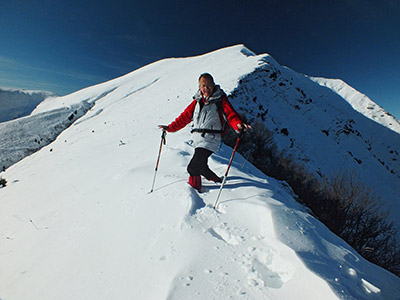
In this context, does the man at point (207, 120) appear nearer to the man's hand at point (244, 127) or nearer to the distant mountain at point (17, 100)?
the man's hand at point (244, 127)

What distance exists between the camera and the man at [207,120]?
3.12 metres

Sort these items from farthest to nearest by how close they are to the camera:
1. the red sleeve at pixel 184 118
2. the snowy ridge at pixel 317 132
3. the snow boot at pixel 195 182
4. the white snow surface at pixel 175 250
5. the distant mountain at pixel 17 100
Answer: the distant mountain at pixel 17 100
the snowy ridge at pixel 317 132
the red sleeve at pixel 184 118
the snow boot at pixel 195 182
the white snow surface at pixel 175 250

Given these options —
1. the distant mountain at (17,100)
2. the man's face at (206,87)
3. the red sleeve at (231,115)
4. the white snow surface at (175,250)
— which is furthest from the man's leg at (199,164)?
the distant mountain at (17,100)

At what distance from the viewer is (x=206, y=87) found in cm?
312

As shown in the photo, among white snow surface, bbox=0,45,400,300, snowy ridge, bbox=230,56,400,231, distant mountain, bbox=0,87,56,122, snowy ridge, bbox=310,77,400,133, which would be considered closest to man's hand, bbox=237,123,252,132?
white snow surface, bbox=0,45,400,300

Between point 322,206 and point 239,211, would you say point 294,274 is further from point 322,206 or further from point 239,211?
point 322,206

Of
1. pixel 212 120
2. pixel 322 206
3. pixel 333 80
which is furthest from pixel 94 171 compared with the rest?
pixel 333 80

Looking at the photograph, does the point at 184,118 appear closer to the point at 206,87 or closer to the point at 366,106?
the point at 206,87

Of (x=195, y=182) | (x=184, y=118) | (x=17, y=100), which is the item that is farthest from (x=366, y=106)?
(x=17, y=100)

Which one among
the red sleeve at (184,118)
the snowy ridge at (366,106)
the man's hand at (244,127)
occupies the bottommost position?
the red sleeve at (184,118)

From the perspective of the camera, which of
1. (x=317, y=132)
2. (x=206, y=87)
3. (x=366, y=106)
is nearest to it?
(x=206, y=87)

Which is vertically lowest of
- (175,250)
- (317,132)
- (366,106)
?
(175,250)

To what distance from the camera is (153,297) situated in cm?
151

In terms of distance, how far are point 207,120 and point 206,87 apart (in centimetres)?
54
